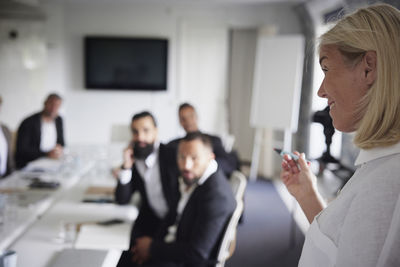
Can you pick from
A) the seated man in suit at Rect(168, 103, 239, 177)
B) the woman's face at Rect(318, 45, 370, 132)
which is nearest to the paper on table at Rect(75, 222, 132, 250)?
the woman's face at Rect(318, 45, 370, 132)

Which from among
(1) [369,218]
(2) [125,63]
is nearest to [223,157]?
(1) [369,218]

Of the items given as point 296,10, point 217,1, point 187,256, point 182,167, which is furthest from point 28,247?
point 296,10

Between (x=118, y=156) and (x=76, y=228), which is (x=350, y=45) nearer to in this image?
(x=76, y=228)

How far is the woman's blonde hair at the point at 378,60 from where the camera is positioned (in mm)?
758

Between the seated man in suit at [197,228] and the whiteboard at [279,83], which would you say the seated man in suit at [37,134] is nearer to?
the seated man in suit at [197,228]

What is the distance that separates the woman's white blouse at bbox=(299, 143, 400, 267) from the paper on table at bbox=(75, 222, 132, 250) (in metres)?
1.36

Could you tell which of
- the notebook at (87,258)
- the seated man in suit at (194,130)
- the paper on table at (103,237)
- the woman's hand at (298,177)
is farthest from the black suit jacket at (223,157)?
the woman's hand at (298,177)

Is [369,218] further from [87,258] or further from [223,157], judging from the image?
[223,157]

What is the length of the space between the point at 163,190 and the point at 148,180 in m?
0.14

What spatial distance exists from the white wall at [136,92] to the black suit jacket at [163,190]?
4053 millimetres

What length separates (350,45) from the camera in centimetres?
82

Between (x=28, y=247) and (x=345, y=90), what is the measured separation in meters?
1.54

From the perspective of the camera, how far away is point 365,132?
806mm

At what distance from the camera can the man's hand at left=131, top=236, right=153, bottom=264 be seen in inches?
77.4
